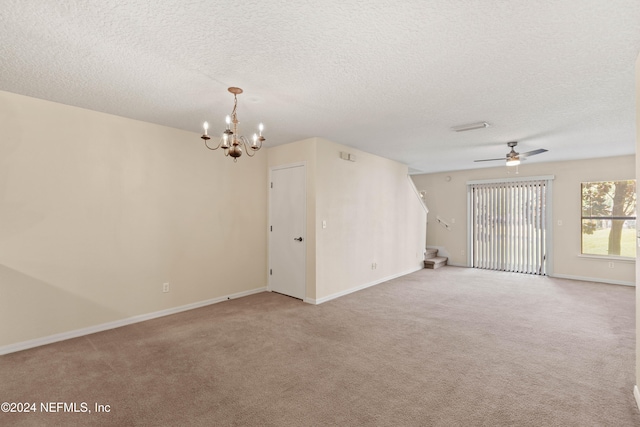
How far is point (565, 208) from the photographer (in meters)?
6.66

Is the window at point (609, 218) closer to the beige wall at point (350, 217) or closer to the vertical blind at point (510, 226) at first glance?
the vertical blind at point (510, 226)

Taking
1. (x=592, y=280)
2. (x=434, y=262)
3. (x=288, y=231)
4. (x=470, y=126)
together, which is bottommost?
(x=592, y=280)

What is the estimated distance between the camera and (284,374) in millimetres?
2586

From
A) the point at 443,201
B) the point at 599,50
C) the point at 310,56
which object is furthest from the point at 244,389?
the point at 443,201

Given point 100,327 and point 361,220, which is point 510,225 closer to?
point 361,220

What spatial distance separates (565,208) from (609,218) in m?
0.75

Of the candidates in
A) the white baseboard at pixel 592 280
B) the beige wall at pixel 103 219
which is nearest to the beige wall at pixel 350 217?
the beige wall at pixel 103 219

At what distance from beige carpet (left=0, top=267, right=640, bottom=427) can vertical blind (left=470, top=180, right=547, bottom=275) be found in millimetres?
2930

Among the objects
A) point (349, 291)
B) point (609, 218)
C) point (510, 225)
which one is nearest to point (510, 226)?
point (510, 225)

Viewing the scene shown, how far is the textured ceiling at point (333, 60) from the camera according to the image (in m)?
1.82

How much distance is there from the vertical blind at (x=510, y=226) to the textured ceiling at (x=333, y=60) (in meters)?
3.48

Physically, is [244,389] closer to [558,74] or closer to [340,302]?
[340,302]

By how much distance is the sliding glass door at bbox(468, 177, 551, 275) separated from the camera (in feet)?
23.0

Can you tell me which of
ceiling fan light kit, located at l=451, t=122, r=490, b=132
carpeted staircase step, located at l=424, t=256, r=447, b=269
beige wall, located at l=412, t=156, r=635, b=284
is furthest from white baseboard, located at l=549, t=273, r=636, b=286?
ceiling fan light kit, located at l=451, t=122, r=490, b=132
